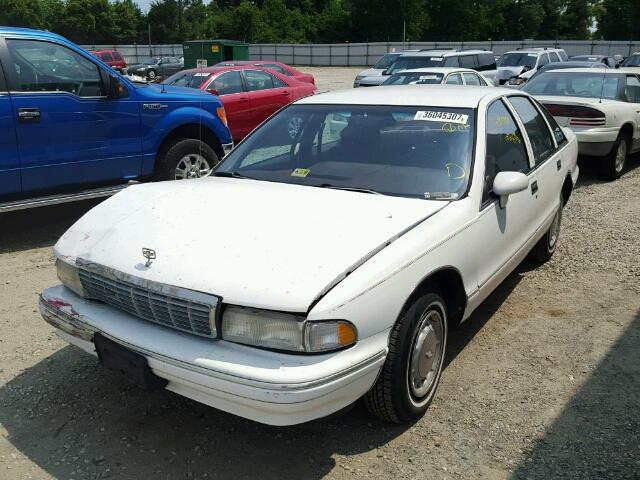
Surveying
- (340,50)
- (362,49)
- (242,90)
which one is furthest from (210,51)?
(362,49)

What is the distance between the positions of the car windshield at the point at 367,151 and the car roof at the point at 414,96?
71 mm

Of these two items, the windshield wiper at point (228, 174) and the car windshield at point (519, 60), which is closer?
the windshield wiper at point (228, 174)

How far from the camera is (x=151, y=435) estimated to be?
119 inches

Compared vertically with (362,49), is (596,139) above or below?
below

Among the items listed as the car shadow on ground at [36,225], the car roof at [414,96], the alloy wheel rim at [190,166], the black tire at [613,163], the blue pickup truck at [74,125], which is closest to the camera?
the car roof at [414,96]

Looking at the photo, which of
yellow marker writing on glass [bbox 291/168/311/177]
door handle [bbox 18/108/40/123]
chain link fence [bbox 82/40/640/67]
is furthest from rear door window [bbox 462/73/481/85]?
chain link fence [bbox 82/40/640/67]

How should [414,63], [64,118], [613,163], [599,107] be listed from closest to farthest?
[64,118], [599,107], [613,163], [414,63]

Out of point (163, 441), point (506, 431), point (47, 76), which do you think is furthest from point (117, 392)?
point (47, 76)

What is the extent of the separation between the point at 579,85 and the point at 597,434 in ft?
24.3

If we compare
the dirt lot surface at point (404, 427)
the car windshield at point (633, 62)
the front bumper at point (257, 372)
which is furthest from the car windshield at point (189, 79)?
the car windshield at point (633, 62)

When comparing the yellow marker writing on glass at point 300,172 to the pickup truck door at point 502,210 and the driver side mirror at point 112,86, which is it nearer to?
the pickup truck door at point 502,210

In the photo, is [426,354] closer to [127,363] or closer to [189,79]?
[127,363]

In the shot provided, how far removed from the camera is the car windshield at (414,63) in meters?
16.8

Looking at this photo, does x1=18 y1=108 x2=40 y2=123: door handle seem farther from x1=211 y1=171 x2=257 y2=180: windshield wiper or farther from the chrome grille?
the chrome grille
